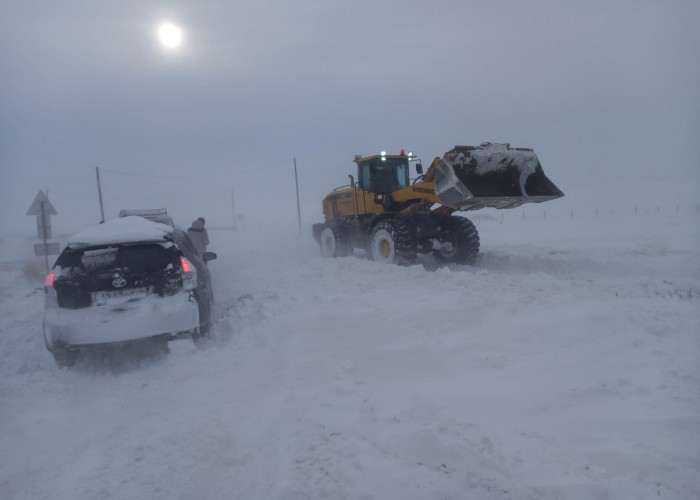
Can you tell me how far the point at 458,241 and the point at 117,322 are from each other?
25.4 ft

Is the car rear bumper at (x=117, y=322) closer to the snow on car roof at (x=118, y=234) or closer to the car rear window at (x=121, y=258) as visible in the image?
the car rear window at (x=121, y=258)

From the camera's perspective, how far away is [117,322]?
210 inches

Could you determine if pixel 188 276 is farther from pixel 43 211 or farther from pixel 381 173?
pixel 43 211

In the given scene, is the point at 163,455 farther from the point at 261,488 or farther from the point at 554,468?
the point at 554,468

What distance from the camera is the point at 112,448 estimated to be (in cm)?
367

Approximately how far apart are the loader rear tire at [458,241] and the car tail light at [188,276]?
6779 millimetres

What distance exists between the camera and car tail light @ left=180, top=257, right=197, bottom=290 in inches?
224

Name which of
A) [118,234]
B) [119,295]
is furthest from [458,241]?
[119,295]

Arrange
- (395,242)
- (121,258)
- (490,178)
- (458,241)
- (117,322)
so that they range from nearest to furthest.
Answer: (117,322) < (121,258) < (490,178) < (395,242) < (458,241)

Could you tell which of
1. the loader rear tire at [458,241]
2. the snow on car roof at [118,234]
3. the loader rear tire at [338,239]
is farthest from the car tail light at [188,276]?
the loader rear tire at [338,239]

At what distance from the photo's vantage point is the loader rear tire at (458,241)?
10852mm

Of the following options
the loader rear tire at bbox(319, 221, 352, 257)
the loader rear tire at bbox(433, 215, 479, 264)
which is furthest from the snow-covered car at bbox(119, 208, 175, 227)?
the loader rear tire at bbox(433, 215, 479, 264)

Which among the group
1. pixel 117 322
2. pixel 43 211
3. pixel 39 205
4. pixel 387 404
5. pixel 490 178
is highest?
pixel 39 205

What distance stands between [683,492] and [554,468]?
2.19ft
